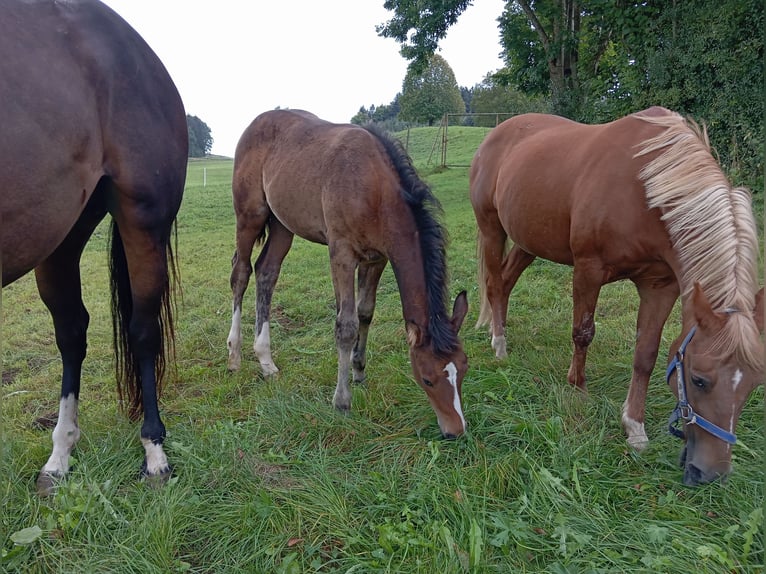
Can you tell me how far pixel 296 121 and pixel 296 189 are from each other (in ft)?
2.91

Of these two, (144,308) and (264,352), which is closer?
(144,308)

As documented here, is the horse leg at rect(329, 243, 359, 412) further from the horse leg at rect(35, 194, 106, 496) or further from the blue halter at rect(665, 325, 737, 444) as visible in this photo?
the blue halter at rect(665, 325, 737, 444)

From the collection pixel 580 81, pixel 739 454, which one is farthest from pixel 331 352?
pixel 580 81

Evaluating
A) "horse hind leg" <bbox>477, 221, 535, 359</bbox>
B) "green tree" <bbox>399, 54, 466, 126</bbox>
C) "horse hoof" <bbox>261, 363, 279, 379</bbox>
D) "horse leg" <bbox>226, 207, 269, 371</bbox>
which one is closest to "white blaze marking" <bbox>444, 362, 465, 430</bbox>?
"horse hoof" <bbox>261, 363, 279, 379</bbox>

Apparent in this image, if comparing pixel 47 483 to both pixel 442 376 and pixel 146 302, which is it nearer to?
pixel 146 302

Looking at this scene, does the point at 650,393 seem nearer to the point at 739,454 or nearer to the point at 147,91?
the point at 739,454

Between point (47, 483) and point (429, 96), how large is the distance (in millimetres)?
40039

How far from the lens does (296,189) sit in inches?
154

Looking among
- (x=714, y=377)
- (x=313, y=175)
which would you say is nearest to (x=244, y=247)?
(x=313, y=175)

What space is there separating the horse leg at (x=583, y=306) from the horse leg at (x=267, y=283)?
2285 mm

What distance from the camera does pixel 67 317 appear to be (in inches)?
105

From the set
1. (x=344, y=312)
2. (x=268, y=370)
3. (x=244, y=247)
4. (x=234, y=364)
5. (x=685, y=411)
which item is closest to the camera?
(x=685, y=411)

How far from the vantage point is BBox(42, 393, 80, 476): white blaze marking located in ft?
8.37

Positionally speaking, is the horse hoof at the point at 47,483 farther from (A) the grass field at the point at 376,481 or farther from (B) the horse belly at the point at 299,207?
(B) the horse belly at the point at 299,207
